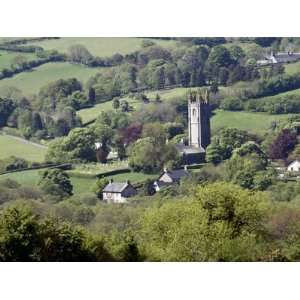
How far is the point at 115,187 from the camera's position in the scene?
2891 centimetres

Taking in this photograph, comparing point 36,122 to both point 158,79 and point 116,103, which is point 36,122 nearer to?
point 116,103

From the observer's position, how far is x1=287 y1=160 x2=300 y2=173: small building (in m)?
29.5

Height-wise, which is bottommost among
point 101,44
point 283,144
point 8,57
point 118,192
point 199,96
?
point 118,192

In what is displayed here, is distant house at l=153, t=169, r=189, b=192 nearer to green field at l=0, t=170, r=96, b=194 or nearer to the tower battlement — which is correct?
green field at l=0, t=170, r=96, b=194

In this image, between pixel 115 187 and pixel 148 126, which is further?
pixel 148 126

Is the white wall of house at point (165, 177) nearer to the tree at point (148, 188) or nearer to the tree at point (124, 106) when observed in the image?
the tree at point (148, 188)

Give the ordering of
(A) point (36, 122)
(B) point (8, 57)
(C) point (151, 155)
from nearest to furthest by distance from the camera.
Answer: (C) point (151, 155), (B) point (8, 57), (A) point (36, 122)

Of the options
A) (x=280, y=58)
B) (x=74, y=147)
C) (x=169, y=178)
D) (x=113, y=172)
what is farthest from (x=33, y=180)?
(x=280, y=58)

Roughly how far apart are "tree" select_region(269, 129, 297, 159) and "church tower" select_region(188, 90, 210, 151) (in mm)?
1946

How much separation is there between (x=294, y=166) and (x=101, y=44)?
6.51m

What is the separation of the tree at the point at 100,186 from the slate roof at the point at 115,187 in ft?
0.33

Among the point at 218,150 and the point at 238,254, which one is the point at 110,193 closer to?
the point at 218,150

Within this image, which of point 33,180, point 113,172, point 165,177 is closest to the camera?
point 33,180
